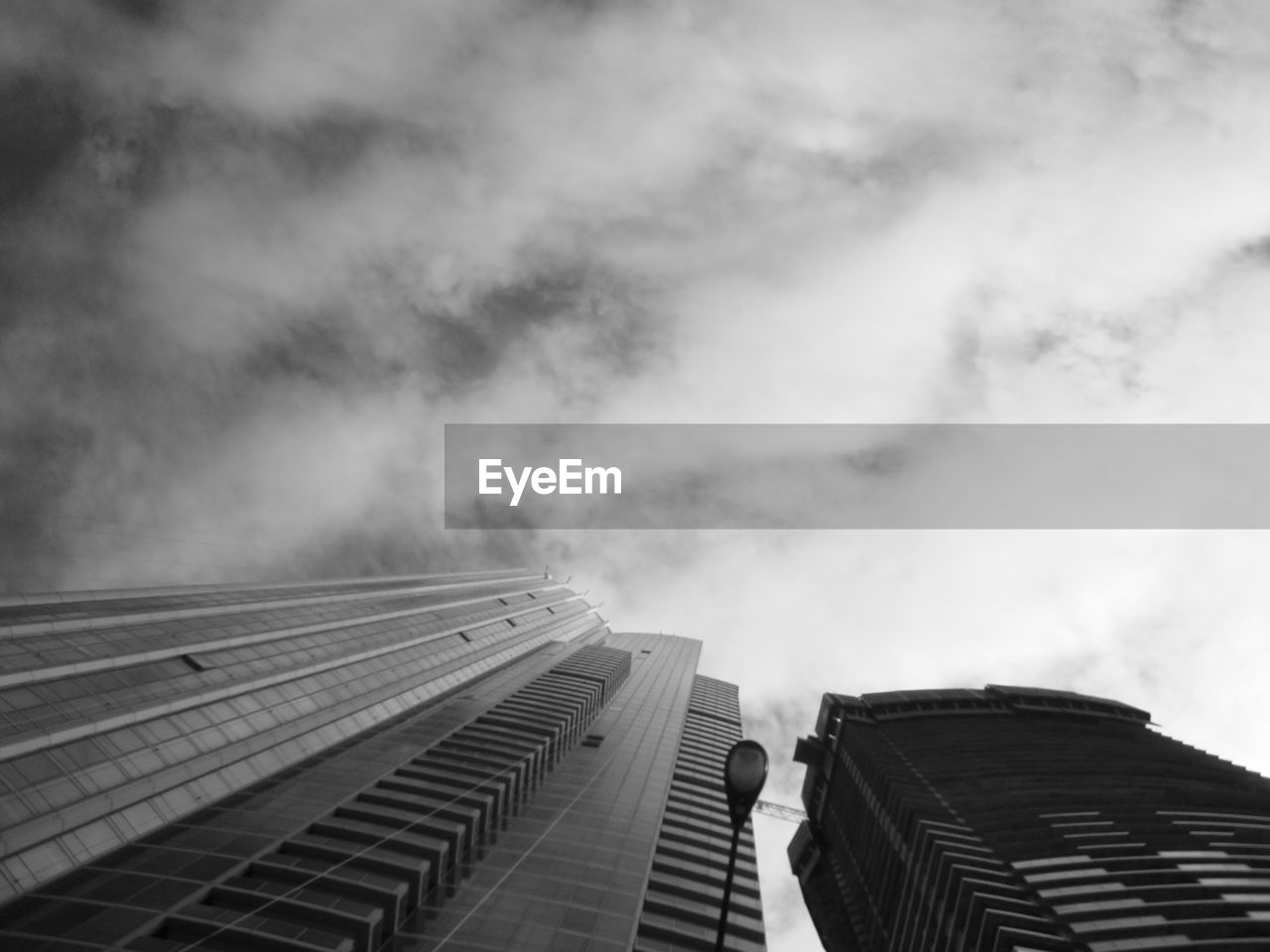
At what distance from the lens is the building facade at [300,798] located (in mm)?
35812

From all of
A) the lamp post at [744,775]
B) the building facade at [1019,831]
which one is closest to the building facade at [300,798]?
the building facade at [1019,831]

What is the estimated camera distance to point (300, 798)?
5038 cm

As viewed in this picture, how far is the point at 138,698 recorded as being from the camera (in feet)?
163

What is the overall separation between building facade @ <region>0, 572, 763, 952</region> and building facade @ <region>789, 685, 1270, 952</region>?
81.0 feet

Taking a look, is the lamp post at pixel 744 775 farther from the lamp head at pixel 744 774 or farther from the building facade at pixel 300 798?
the building facade at pixel 300 798

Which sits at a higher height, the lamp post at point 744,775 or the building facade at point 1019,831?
the lamp post at point 744,775

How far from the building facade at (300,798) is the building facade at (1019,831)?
81.0 ft

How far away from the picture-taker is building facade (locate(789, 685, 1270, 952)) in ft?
188

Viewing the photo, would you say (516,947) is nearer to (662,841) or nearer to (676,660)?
(662,841)

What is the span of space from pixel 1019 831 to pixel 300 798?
69.1 m

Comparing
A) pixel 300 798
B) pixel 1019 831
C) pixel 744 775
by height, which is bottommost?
pixel 1019 831

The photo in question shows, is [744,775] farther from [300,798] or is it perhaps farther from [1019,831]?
[1019,831]

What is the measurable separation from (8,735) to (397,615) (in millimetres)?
59310

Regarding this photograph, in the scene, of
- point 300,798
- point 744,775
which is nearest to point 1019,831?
point 300,798
